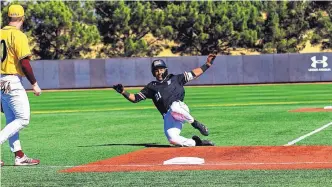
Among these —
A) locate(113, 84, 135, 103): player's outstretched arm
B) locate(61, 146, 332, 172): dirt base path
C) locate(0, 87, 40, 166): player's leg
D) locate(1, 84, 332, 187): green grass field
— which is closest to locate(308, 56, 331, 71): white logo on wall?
locate(1, 84, 332, 187): green grass field

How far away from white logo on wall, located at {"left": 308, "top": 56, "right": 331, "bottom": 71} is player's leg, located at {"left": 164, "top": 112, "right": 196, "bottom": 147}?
1255 inches

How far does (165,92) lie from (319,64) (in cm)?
3222

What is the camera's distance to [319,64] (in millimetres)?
43719

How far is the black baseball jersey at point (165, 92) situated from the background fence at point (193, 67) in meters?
31.6

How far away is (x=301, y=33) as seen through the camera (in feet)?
209

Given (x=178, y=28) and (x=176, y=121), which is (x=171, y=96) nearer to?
(x=176, y=121)

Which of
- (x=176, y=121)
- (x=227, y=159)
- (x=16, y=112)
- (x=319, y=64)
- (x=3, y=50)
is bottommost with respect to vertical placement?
(x=319, y=64)

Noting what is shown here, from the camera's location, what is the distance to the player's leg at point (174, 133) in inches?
487

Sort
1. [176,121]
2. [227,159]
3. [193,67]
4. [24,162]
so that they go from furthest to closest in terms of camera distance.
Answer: [193,67] < [176,121] < [24,162] < [227,159]

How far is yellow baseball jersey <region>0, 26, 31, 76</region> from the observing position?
1029 cm

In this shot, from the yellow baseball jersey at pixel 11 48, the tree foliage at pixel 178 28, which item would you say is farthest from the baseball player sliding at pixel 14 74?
the tree foliage at pixel 178 28

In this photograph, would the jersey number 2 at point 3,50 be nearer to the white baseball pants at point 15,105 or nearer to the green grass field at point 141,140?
the white baseball pants at point 15,105

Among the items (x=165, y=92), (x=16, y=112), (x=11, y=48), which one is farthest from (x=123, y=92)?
(x=11, y=48)

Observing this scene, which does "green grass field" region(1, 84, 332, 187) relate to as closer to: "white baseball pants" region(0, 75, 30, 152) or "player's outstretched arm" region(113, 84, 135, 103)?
"white baseball pants" region(0, 75, 30, 152)
